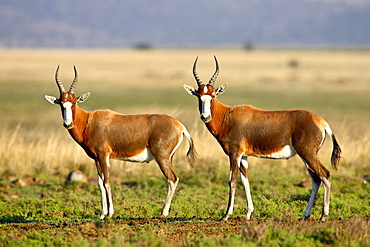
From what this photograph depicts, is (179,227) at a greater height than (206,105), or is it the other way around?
(206,105)

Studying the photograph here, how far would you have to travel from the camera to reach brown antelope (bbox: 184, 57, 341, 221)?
10586mm

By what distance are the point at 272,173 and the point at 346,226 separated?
7.27 meters

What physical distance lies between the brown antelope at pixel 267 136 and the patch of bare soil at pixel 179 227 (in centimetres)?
82

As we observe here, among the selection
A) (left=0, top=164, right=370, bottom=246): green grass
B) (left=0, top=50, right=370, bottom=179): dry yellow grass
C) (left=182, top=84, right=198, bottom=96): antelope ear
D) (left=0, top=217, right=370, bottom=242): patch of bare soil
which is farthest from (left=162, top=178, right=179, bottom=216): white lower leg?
(left=0, top=50, right=370, bottom=179): dry yellow grass

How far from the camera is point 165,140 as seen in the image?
11250 mm

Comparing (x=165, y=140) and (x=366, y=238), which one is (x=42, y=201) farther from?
(x=366, y=238)

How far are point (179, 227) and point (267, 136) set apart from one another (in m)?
2.44

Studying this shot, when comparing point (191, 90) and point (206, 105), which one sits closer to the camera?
point (206, 105)

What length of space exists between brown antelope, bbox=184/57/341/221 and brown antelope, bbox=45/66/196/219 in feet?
2.40

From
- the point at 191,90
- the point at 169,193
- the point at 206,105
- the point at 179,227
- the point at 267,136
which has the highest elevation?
the point at 191,90

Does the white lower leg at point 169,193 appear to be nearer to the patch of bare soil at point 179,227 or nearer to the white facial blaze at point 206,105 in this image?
the patch of bare soil at point 179,227

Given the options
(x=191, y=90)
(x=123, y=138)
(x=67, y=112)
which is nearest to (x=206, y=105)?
(x=191, y=90)

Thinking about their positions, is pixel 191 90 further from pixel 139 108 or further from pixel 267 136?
pixel 139 108

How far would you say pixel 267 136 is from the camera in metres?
10.9
